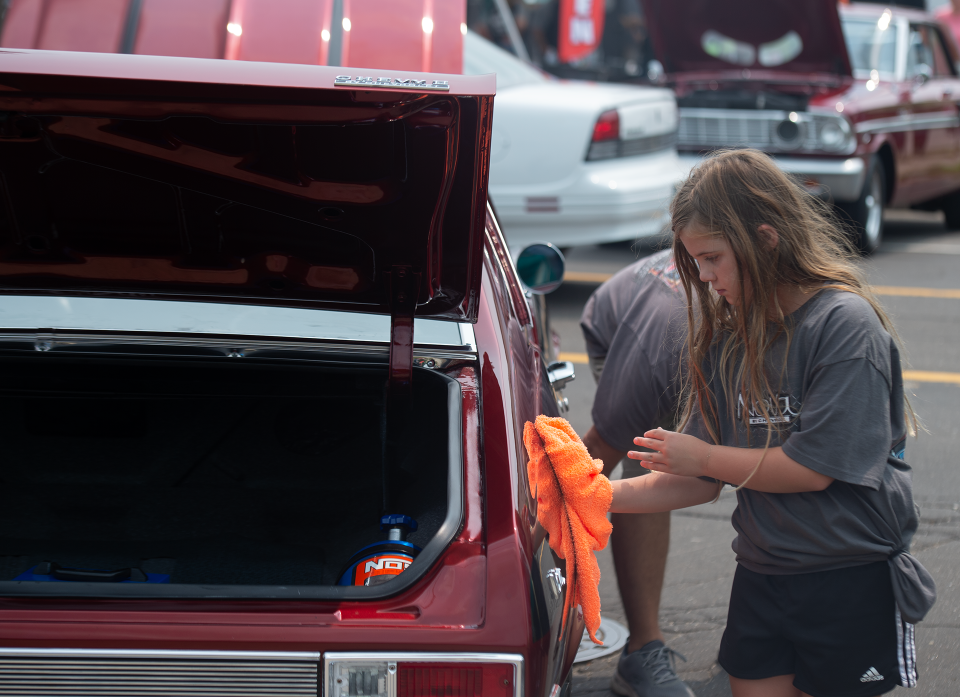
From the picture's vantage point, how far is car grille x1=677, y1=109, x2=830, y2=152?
7934 mm

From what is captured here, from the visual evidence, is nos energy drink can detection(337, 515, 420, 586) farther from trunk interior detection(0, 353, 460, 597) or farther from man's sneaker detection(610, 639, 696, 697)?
man's sneaker detection(610, 639, 696, 697)

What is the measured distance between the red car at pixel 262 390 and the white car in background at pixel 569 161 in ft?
11.5

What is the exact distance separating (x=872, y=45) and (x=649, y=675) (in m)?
7.80

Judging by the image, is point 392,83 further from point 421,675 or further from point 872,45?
point 872,45

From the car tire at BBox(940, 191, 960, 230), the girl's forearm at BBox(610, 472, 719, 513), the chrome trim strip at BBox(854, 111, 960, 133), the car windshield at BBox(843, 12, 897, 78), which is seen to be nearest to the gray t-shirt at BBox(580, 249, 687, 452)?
the girl's forearm at BBox(610, 472, 719, 513)

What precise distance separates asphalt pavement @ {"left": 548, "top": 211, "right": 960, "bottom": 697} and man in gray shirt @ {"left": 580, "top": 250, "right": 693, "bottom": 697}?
0.40ft

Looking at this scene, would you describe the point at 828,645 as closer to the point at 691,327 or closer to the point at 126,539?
the point at 691,327

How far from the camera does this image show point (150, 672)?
147cm

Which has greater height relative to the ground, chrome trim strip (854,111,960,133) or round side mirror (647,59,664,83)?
round side mirror (647,59,664,83)

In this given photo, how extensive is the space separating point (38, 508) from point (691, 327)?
166 cm

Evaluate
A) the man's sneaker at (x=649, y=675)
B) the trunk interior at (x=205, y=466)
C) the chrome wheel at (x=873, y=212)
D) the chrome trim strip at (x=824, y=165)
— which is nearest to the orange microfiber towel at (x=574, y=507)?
the trunk interior at (x=205, y=466)

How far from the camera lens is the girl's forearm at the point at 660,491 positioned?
6.55 feet

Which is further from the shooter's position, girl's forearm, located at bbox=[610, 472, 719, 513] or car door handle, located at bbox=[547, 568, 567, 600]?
girl's forearm, located at bbox=[610, 472, 719, 513]

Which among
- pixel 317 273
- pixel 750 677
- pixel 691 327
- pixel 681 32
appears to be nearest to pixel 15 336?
pixel 317 273
